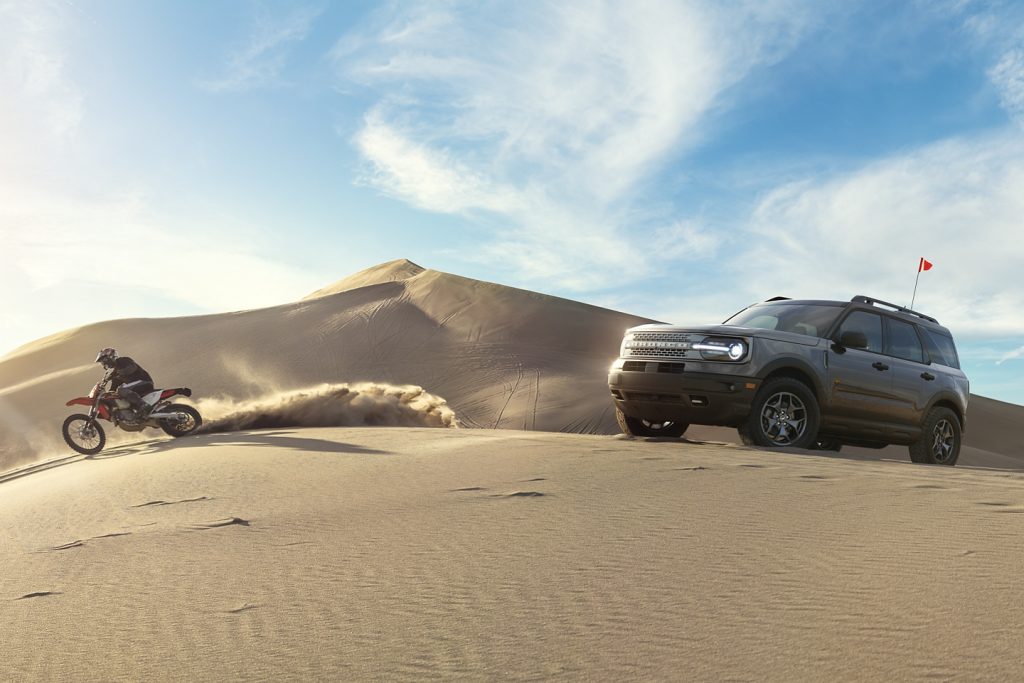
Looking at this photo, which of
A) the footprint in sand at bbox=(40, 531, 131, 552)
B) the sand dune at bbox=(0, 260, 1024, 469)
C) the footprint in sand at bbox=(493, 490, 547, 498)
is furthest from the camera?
the sand dune at bbox=(0, 260, 1024, 469)

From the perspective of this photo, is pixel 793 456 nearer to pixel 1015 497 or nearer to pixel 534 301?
pixel 1015 497

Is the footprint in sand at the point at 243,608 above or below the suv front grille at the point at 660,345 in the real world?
below

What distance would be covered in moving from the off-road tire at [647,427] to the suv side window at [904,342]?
266cm

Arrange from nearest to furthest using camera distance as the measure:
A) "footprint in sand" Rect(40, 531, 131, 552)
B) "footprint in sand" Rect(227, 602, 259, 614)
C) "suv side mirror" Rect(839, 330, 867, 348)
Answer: "footprint in sand" Rect(227, 602, 259, 614)
"footprint in sand" Rect(40, 531, 131, 552)
"suv side mirror" Rect(839, 330, 867, 348)

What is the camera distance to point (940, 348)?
11.0m

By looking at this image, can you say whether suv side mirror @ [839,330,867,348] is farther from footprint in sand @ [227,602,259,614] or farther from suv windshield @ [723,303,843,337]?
footprint in sand @ [227,602,259,614]

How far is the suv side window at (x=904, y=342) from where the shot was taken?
33.3 ft

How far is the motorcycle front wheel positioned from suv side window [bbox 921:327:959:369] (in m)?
12.7

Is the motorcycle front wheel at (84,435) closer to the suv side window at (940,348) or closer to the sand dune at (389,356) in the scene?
the sand dune at (389,356)

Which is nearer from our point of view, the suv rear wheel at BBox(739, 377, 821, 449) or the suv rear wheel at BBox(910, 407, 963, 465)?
the suv rear wheel at BBox(739, 377, 821, 449)

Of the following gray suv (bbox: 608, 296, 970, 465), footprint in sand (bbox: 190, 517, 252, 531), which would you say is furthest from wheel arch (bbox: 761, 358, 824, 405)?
footprint in sand (bbox: 190, 517, 252, 531)

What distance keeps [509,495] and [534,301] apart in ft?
112

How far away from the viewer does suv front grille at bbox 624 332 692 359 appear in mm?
8820

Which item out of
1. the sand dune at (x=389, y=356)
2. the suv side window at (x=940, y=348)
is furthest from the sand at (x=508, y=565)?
the sand dune at (x=389, y=356)
